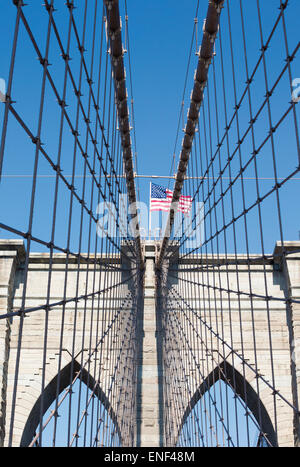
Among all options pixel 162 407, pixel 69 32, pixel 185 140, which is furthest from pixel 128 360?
pixel 69 32

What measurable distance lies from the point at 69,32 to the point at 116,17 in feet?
5.25

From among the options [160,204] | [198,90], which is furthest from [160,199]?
[198,90]

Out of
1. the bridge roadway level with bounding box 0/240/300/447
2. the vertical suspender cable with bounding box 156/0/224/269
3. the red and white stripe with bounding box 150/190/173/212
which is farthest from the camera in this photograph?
the red and white stripe with bounding box 150/190/173/212

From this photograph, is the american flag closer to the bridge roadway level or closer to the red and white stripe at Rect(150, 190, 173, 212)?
the red and white stripe at Rect(150, 190, 173, 212)

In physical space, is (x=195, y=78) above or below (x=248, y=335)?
above

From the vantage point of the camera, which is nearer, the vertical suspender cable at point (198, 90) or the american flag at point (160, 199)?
the vertical suspender cable at point (198, 90)

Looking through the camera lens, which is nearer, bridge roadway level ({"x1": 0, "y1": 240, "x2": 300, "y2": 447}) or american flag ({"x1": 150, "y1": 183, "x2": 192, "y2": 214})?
bridge roadway level ({"x1": 0, "y1": 240, "x2": 300, "y2": 447})

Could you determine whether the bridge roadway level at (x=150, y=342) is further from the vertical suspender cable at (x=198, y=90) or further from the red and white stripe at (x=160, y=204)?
the red and white stripe at (x=160, y=204)

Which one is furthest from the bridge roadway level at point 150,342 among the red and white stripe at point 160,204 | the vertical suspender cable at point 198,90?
the red and white stripe at point 160,204

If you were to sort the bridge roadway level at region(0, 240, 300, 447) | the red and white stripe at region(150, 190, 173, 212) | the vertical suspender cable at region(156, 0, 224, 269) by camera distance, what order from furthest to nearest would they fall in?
the red and white stripe at region(150, 190, 173, 212)
the bridge roadway level at region(0, 240, 300, 447)
the vertical suspender cable at region(156, 0, 224, 269)

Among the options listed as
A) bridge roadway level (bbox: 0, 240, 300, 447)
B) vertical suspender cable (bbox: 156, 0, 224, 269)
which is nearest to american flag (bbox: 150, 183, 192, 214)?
vertical suspender cable (bbox: 156, 0, 224, 269)

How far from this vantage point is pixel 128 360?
416 inches

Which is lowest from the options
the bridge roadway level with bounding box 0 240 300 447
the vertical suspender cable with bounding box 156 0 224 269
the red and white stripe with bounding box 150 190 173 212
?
the bridge roadway level with bounding box 0 240 300 447

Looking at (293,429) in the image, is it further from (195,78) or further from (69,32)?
(69,32)
